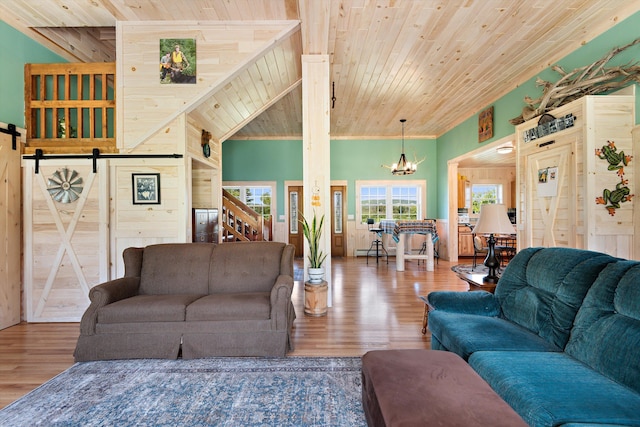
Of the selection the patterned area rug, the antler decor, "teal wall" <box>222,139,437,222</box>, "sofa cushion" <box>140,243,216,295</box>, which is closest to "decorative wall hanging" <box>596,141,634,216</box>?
the antler decor

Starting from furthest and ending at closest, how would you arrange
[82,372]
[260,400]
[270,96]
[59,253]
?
[270,96], [59,253], [82,372], [260,400]

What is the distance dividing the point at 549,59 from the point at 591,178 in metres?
1.89

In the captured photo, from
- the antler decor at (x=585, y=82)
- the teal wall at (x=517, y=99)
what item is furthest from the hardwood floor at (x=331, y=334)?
the teal wall at (x=517, y=99)

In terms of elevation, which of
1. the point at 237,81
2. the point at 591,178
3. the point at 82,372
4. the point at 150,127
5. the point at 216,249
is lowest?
the point at 82,372

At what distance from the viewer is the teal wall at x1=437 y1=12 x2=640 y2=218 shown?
295 centimetres

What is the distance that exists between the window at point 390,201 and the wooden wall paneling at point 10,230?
651 centimetres

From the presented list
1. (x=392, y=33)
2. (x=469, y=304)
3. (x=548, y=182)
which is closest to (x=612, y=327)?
(x=469, y=304)

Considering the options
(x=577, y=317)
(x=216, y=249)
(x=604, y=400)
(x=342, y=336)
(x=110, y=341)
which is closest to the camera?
(x=604, y=400)

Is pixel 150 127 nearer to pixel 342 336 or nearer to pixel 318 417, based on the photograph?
pixel 342 336

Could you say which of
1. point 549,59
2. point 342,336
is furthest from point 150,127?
point 549,59

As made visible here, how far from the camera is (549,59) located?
12.8 feet

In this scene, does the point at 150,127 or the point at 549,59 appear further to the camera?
the point at 549,59

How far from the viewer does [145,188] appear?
360cm

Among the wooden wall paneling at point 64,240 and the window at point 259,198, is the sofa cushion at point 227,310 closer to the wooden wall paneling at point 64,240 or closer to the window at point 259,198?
the wooden wall paneling at point 64,240
